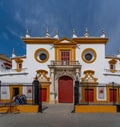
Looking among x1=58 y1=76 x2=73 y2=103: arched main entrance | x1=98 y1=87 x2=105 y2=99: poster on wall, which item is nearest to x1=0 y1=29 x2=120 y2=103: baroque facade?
x1=58 y1=76 x2=73 y2=103: arched main entrance

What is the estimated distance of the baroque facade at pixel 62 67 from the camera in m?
28.6

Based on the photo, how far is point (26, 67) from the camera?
29625 mm

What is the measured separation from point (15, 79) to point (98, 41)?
1103 cm

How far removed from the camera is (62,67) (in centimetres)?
2844

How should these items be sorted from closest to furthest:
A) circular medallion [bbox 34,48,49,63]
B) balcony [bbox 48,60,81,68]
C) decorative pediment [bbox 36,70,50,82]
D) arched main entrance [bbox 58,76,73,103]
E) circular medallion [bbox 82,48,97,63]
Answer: balcony [bbox 48,60,81,68] → arched main entrance [bbox 58,76,73,103] → decorative pediment [bbox 36,70,50,82] → circular medallion [bbox 82,48,97,63] → circular medallion [bbox 34,48,49,63]

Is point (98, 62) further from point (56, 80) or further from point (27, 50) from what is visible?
point (27, 50)

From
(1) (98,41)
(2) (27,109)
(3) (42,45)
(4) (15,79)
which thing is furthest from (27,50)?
(2) (27,109)

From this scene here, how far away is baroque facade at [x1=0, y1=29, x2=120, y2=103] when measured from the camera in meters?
28.6

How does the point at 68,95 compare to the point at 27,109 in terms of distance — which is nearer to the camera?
the point at 27,109

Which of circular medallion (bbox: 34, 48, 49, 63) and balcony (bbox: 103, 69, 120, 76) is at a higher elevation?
circular medallion (bbox: 34, 48, 49, 63)

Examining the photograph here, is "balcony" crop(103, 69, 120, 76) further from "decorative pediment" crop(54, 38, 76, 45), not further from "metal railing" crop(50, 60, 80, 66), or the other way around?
"decorative pediment" crop(54, 38, 76, 45)

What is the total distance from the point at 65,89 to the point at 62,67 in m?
2.70

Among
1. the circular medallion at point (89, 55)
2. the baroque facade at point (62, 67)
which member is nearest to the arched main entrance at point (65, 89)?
the baroque facade at point (62, 67)

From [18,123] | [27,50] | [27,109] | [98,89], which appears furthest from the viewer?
[27,50]
